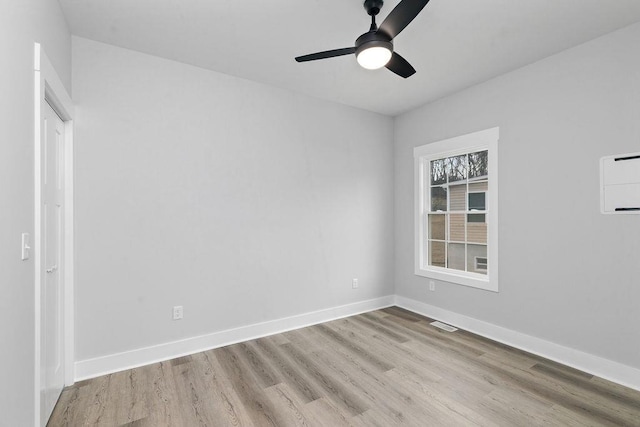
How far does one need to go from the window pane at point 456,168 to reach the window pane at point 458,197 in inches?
3.9

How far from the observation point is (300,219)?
3686 millimetres

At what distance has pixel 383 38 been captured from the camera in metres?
1.89

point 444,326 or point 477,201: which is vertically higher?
point 477,201

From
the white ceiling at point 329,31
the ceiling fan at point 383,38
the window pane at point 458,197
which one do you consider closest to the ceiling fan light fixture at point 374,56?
the ceiling fan at point 383,38

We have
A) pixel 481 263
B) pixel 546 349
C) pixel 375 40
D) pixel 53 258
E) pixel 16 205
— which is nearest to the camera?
pixel 16 205

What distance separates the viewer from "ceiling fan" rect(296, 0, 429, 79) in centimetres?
166

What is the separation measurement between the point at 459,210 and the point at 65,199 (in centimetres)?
402

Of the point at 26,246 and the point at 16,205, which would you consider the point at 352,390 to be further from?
the point at 16,205


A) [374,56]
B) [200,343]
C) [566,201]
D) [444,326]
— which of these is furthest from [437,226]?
A: [200,343]

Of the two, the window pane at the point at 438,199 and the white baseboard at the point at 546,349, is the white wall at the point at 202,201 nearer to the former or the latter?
the window pane at the point at 438,199

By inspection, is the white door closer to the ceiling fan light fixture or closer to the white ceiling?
the white ceiling

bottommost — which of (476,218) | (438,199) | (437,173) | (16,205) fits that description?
(476,218)

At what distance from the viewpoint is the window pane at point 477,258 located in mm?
3529

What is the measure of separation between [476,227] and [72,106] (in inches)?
163
